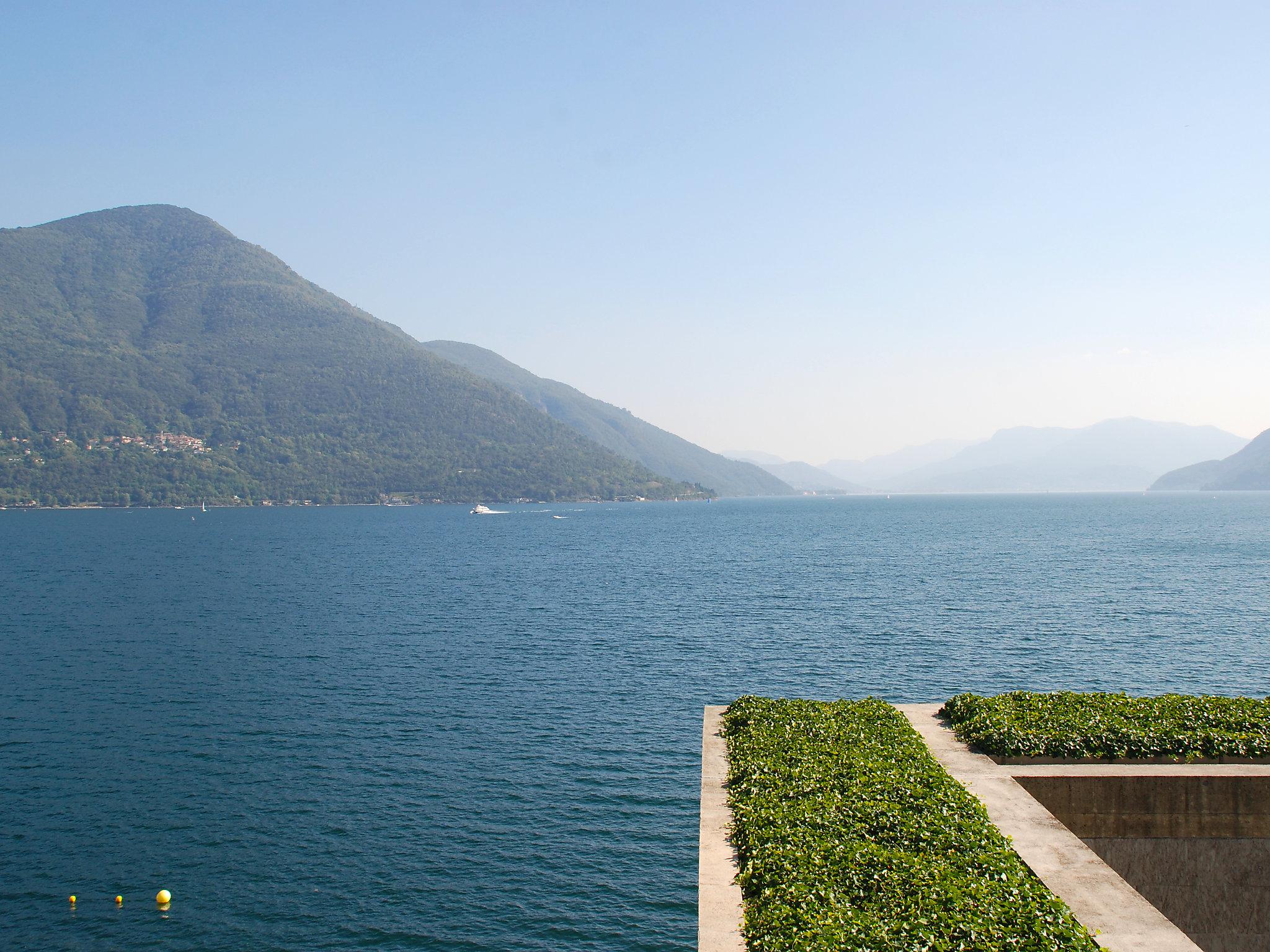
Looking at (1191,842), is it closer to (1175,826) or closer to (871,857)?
(1175,826)

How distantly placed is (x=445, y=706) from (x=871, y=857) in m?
30.5

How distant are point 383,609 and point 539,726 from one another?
117ft

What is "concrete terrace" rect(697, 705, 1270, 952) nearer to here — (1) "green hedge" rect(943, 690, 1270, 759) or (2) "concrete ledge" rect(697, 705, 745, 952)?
(2) "concrete ledge" rect(697, 705, 745, 952)

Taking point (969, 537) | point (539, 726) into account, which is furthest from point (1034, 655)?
point (969, 537)

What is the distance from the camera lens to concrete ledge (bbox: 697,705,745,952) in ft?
32.4

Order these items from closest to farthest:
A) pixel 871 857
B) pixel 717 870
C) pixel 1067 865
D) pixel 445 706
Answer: pixel 871 857
pixel 1067 865
pixel 717 870
pixel 445 706

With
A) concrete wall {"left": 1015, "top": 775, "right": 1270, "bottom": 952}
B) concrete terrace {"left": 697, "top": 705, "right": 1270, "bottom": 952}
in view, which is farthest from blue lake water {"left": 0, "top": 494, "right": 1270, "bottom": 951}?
concrete wall {"left": 1015, "top": 775, "right": 1270, "bottom": 952}

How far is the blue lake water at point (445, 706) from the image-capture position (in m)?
22.0

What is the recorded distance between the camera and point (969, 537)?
14650 centimetres

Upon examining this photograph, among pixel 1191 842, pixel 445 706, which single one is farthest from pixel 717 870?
pixel 445 706

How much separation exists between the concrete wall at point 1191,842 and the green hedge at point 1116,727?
4.28ft

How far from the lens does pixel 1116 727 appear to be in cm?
1589

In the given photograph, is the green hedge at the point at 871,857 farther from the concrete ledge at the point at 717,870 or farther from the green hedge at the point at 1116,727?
the green hedge at the point at 1116,727

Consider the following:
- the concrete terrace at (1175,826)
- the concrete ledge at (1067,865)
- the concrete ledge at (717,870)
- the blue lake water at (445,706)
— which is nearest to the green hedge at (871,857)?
the concrete ledge at (717,870)
